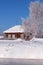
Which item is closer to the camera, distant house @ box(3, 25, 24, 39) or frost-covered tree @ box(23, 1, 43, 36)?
frost-covered tree @ box(23, 1, 43, 36)

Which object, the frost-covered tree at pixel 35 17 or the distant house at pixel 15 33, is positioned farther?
the distant house at pixel 15 33

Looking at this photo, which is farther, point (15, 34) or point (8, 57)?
point (15, 34)

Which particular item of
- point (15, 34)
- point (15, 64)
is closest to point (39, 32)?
point (15, 34)

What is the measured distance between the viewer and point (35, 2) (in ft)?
144

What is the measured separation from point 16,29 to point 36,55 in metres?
40.5

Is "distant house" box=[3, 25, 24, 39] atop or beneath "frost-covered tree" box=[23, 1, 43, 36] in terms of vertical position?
beneath

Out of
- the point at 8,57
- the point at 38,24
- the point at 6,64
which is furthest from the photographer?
the point at 38,24

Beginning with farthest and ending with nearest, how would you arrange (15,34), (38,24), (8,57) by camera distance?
1. (15,34)
2. (38,24)
3. (8,57)

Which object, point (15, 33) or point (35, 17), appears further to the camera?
point (15, 33)

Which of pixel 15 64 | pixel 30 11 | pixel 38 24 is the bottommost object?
pixel 15 64

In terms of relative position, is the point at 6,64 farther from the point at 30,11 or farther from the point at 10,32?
the point at 10,32

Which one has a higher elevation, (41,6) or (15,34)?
(41,6)

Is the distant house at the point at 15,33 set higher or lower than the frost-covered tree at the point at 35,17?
lower

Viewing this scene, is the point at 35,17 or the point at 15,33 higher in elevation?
the point at 35,17
